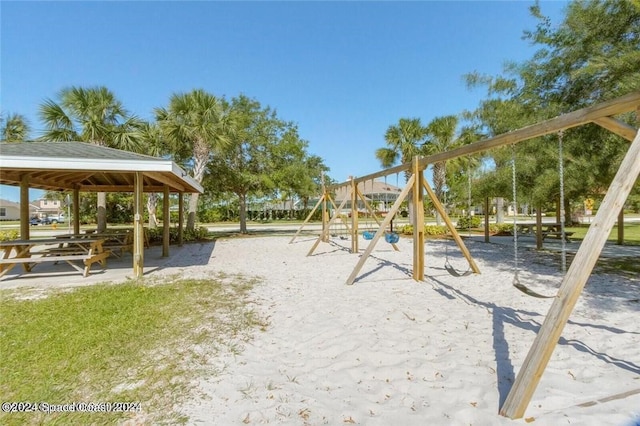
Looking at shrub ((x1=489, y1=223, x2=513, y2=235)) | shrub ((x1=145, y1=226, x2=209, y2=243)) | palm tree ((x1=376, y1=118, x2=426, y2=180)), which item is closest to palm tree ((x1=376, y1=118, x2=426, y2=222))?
palm tree ((x1=376, y1=118, x2=426, y2=180))

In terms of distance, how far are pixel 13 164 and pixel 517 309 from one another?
907 centimetres

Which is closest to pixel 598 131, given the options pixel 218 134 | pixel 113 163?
pixel 113 163

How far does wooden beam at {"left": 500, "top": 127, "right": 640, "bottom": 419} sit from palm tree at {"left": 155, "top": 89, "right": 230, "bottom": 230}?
14567 mm

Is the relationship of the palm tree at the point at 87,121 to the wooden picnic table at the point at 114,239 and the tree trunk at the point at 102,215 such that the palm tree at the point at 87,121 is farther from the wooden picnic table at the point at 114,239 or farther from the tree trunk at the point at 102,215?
the wooden picnic table at the point at 114,239

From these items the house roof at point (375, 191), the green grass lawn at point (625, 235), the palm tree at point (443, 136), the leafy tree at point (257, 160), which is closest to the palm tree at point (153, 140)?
the leafy tree at point (257, 160)

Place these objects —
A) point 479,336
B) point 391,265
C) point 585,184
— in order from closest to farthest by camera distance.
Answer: point 479,336
point 585,184
point 391,265

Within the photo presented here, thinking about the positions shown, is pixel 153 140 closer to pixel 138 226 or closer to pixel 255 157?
pixel 255 157

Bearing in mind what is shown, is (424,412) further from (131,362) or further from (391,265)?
(391,265)

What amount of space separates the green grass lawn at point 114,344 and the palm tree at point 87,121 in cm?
858

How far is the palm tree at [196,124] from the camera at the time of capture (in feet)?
47.8

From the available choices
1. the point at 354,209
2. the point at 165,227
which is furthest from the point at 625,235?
the point at 165,227

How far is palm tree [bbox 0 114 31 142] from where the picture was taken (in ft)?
49.8

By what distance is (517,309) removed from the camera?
15.6 ft

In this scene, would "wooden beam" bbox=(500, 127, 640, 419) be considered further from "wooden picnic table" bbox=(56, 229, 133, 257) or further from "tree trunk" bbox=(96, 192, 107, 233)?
"tree trunk" bbox=(96, 192, 107, 233)
